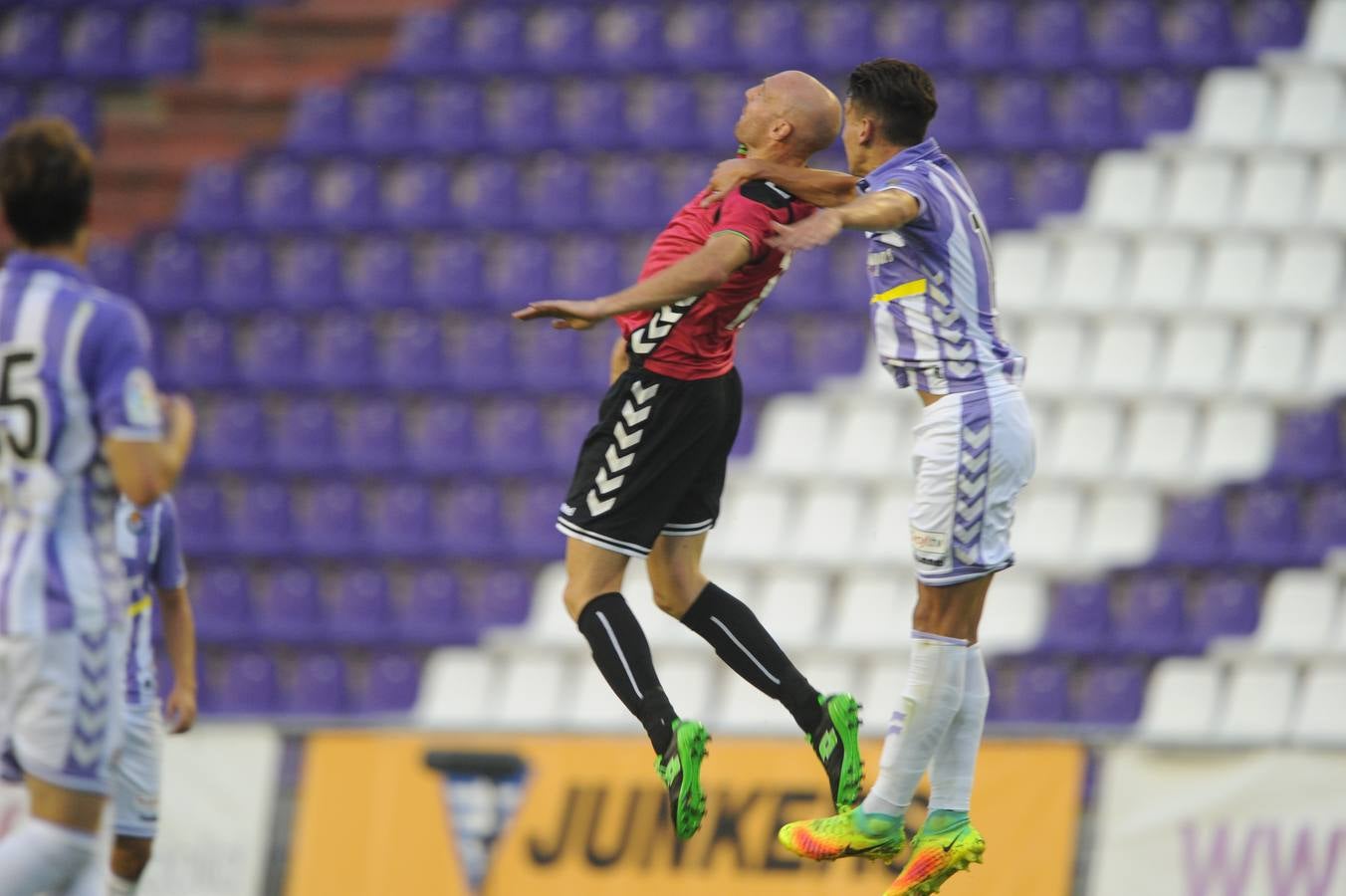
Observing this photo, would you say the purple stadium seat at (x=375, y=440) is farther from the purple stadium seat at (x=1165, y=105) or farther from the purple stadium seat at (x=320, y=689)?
the purple stadium seat at (x=1165, y=105)

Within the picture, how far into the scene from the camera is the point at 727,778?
300 inches

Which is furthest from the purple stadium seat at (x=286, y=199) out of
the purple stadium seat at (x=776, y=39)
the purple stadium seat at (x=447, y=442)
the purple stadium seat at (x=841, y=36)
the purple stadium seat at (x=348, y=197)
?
the purple stadium seat at (x=841, y=36)

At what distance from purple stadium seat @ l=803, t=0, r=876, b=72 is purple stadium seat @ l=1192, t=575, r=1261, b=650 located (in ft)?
12.9

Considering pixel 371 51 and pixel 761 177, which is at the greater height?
pixel 371 51

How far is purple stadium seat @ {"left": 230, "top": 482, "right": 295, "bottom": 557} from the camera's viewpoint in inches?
429

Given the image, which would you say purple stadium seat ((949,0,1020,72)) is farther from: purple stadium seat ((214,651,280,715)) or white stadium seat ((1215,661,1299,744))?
purple stadium seat ((214,651,280,715))

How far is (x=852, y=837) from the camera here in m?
4.74

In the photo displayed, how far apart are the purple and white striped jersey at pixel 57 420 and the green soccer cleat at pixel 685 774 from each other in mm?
1479

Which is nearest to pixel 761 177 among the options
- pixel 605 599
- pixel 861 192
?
pixel 861 192

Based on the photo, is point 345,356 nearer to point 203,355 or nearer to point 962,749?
point 203,355

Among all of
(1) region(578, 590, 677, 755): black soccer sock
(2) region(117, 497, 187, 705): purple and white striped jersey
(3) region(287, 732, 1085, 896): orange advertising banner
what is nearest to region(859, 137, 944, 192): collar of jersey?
(1) region(578, 590, 677, 755): black soccer sock

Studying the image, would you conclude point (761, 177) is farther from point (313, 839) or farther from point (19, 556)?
point (313, 839)

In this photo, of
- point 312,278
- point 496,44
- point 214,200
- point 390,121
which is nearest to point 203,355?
point 312,278

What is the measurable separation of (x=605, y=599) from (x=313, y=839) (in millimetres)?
3625
